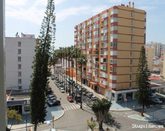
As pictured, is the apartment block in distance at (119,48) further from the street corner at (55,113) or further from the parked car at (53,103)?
the street corner at (55,113)

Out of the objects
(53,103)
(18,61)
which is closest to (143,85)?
(53,103)

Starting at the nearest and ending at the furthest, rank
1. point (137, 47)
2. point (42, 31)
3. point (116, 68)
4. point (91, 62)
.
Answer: point (42, 31)
point (116, 68)
point (137, 47)
point (91, 62)

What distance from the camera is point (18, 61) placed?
70750 mm

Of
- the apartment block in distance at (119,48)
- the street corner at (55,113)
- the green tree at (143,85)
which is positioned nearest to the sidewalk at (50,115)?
the street corner at (55,113)

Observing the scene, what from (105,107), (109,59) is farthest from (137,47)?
(105,107)

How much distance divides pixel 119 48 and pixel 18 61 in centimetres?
3129

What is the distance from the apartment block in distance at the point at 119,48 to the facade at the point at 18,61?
22475 millimetres

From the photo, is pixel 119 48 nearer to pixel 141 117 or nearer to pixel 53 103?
pixel 141 117

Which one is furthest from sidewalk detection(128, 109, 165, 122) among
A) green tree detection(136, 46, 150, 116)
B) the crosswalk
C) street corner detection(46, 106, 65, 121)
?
street corner detection(46, 106, 65, 121)

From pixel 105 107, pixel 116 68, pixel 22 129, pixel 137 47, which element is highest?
pixel 137 47

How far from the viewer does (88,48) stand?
3329 inches

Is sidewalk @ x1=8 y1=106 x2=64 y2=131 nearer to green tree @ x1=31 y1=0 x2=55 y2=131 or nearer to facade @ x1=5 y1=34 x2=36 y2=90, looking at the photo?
green tree @ x1=31 y1=0 x2=55 y2=131

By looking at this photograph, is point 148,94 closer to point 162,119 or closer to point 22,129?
point 162,119

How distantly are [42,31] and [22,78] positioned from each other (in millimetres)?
41000
